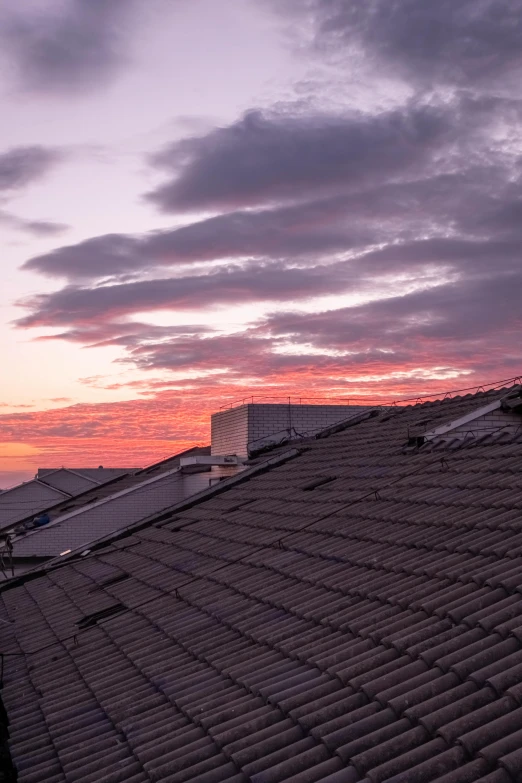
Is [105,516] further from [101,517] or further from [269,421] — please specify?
[269,421]

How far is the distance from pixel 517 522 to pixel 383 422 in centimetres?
1038

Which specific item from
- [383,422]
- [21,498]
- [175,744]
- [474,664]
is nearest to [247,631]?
[175,744]

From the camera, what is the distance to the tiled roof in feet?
16.2

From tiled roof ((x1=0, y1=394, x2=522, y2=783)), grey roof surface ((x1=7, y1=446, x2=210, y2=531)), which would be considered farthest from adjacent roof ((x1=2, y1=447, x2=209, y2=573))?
tiled roof ((x1=0, y1=394, x2=522, y2=783))

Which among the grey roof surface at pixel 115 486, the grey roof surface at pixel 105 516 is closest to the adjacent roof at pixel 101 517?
the grey roof surface at pixel 105 516

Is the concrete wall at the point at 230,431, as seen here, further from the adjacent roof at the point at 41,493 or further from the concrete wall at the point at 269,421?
the adjacent roof at the point at 41,493

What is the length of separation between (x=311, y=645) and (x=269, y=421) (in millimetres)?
21064

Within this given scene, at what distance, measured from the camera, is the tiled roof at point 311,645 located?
4930mm

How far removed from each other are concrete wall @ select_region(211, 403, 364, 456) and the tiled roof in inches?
524

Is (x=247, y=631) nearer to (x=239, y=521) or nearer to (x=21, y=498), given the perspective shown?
(x=239, y=521)

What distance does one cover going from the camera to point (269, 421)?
1102 inches

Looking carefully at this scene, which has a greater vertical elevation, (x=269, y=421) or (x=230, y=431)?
(x=269, y=421)

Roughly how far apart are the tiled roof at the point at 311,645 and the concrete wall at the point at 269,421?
13314 mm

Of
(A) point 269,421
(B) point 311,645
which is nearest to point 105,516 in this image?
(A) point 269,421
